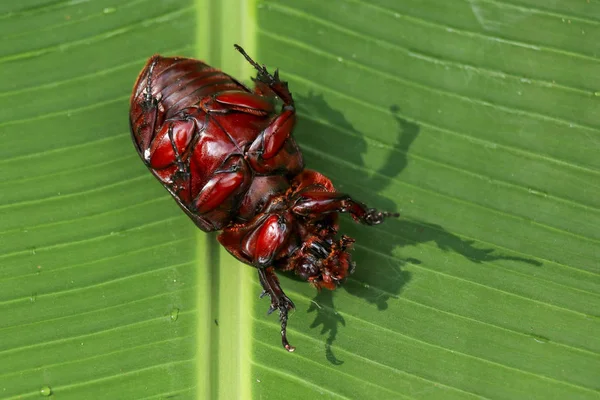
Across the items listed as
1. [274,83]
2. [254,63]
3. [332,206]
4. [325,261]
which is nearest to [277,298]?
[325,261]

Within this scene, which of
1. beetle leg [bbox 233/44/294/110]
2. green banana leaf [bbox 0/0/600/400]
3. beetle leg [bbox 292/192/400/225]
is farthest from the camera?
green banana leaf [bbox 0/0/600/400]

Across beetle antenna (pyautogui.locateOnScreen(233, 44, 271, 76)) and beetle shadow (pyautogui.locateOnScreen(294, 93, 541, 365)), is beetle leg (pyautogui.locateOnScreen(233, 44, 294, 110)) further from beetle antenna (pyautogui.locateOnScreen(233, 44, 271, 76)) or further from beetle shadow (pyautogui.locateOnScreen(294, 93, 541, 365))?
beetle shadow (pyautogui.locateOnScreen(294, 93, 541, 365))

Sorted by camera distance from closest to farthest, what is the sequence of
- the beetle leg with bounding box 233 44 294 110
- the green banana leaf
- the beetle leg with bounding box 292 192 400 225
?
the beetle leg with bounding box 292 192 400 225
the beetle leg with bounding box 233 44 294 110
the green banana leaf

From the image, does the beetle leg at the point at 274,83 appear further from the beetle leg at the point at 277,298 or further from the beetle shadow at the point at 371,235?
the beetle leg at the point at 277,298

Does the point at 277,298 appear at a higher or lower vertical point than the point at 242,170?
lower

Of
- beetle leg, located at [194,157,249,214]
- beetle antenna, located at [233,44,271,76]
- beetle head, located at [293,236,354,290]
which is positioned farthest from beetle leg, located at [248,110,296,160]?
beetle head, located at [293,236,354,290]

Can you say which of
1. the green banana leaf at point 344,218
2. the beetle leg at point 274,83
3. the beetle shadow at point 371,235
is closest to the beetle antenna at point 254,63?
the beetle leg at point 274,83

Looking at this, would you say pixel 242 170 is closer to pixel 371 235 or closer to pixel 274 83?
pixel 274 83

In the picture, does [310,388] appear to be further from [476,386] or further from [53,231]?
[53,231]
